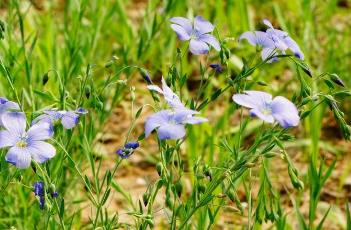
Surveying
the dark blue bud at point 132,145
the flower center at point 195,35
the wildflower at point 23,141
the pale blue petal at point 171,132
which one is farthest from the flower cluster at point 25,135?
the flower center at point 195,35

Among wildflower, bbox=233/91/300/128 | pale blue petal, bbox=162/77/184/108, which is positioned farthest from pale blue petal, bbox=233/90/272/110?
pale blue petal, bbox=162/77/184/108

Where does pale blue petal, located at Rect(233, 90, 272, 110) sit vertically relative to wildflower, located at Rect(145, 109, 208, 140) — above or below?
above

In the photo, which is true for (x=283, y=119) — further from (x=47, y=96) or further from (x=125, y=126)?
(x=125, y=126)

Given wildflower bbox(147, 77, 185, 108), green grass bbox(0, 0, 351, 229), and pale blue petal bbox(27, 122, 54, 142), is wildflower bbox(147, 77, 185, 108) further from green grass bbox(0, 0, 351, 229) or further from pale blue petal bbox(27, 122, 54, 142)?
green grass bbox(0, 0, 351, 229)

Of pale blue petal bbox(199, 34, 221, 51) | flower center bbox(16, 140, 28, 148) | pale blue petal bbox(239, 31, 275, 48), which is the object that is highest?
pale blue petal bbox(239, 31, 275, 48)

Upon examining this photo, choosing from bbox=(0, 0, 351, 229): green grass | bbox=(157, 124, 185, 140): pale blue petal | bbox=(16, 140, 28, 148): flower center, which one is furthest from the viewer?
bbox=(0, 0, 351, 229): green grass

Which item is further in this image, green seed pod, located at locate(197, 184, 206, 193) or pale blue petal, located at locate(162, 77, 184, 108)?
green seed pod, located at locate(197, 184, 206, 193)

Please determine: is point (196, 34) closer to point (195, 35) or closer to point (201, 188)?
point (195, 35)
